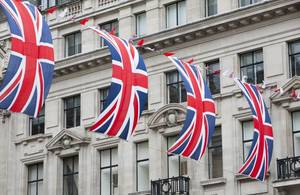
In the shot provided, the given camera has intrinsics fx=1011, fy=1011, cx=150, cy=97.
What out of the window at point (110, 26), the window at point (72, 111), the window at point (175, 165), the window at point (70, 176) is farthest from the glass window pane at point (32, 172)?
the window at point (175, 165)

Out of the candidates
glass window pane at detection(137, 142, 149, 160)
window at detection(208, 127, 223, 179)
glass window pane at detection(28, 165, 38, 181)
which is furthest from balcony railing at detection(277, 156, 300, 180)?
glass window pane at detection(28, 165, 38, 181)

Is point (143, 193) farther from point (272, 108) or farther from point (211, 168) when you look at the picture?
point (272, 108)

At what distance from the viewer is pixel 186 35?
4841 centimetres

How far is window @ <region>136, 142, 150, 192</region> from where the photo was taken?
49.6 m

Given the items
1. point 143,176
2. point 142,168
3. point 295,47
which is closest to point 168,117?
point 142,168

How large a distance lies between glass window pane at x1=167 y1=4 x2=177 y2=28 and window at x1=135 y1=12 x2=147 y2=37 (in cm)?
149

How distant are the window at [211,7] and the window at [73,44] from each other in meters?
8.38

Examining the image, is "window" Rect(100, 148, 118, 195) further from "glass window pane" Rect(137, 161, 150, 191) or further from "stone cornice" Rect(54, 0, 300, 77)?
"stone cornice" Rect(54, 0, 300, 77)

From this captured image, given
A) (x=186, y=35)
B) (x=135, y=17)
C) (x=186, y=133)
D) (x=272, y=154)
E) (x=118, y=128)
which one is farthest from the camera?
(x=135, y=17)

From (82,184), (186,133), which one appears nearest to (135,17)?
(82,184)

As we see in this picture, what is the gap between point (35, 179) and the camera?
5428 cm

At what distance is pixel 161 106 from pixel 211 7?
537cm

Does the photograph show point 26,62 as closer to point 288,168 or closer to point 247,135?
point 288,168

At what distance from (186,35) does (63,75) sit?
28.0 ft
